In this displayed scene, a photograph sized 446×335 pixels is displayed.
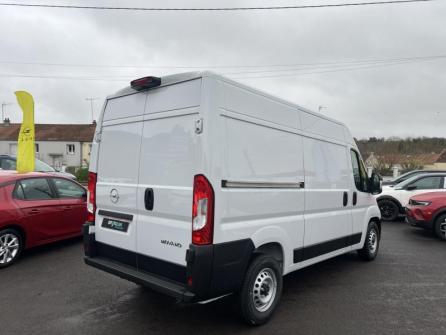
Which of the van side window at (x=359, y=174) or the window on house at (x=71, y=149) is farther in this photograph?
the window on house at (x=71, y=149)

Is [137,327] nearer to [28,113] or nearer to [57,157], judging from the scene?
[28,113]

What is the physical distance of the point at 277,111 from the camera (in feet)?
13.2

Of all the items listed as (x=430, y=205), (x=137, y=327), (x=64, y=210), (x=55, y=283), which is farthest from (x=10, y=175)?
(x=430, y=205)

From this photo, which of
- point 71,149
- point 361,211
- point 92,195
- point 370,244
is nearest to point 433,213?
point 370,244

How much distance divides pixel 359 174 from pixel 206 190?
3665 millimetres

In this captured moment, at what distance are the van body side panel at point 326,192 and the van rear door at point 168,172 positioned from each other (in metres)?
1.79

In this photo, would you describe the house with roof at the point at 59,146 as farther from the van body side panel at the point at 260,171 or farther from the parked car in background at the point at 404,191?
the van body side panel at the point at 260,171

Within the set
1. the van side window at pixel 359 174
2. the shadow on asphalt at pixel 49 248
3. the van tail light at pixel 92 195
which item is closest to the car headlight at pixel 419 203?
the van side window at pixel 359 174

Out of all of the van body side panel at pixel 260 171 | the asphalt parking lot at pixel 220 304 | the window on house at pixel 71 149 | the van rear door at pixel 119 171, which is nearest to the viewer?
the van body side panel at pixel 260 171

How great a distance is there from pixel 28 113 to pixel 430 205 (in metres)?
9.80

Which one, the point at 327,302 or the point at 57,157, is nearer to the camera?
the point at 327,302

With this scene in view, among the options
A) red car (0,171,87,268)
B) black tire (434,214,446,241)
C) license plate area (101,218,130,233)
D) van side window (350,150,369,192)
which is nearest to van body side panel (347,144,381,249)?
van side window (350,150,369,192)

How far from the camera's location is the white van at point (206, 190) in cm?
319

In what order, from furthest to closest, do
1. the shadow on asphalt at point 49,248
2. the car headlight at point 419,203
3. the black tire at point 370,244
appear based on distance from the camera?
the car headlight at point 419,203 → the shadow on asphalt at point 49,248 → the black tire at point 370,244
